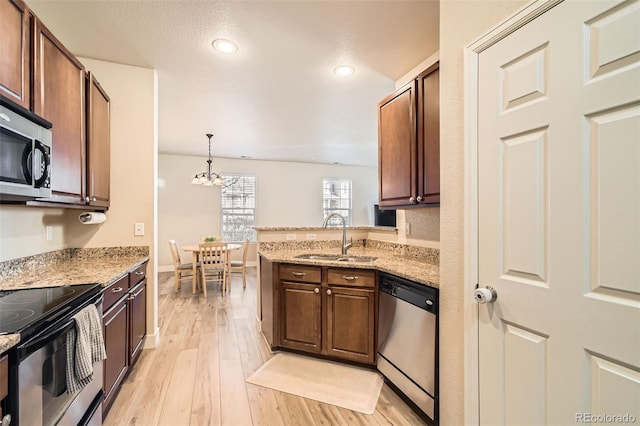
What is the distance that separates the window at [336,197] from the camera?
26.1 feet

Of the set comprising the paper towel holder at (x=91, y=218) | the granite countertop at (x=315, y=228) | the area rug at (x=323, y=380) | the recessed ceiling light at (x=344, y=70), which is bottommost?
the area rug at (x=323, y=380)

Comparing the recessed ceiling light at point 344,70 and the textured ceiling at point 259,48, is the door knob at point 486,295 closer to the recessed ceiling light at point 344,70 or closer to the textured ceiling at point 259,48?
the textured ceiling at point 259,48

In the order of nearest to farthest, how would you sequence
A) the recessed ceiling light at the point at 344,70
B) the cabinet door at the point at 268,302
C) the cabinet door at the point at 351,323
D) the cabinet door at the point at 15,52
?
the cabinet door at the point at 15,52 → the cabinet door at the point at 351,323 → the cabinet door at the point at 268,302 → the recessed ceiling light at the point at 344,70

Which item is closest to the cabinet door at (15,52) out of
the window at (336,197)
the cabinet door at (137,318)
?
the cabinet door at (137,318)

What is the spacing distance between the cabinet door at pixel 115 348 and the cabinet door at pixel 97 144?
2.96 feet

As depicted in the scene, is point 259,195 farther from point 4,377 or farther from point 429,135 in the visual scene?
point 4,377

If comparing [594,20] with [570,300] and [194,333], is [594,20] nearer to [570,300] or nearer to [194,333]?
[570,300]

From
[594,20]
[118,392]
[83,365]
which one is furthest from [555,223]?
[118,392]

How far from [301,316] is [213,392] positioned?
848 millimetres

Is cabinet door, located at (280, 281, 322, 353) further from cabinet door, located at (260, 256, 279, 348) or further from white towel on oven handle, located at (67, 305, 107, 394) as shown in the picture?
white towel on oven handle, located at (67, 305, 107, 394)

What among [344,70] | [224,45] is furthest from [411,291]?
[224,45]

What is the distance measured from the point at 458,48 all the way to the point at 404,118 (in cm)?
75

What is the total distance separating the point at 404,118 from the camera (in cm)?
223

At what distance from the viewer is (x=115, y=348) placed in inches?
74.4
